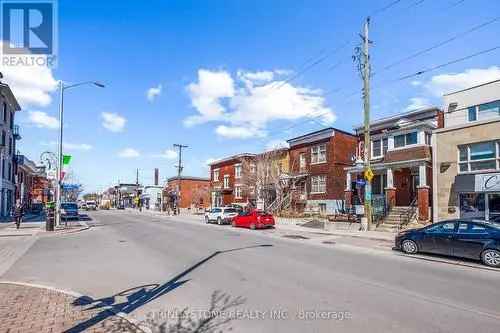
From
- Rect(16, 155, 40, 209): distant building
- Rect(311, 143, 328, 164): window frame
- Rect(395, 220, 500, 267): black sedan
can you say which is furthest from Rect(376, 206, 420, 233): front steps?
Rect(16, 155, 40, 209): distant building

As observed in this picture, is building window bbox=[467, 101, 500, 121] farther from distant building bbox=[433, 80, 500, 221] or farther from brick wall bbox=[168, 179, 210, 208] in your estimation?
brick wall bbox=[168, 179, 210, 208]

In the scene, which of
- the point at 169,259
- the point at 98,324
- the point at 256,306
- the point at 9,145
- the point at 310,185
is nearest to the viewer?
the point at 98,324

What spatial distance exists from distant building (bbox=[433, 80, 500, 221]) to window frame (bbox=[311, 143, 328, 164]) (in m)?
15.5

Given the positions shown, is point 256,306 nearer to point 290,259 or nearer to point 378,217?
point 290,259

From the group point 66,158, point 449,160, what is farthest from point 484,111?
point 66,158

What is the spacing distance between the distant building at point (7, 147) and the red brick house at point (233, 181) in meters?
26.9

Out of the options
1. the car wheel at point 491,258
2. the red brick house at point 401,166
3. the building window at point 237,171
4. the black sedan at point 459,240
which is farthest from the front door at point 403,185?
the building window at point 237,171

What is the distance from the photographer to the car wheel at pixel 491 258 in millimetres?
12013

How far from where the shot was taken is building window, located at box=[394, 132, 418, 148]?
2790 cm

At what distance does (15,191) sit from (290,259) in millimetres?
49061

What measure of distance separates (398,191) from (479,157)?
10.3 metres

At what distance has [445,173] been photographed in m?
22.8

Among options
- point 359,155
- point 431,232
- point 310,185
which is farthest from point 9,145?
point 431,232

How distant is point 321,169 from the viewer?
38438 mm
